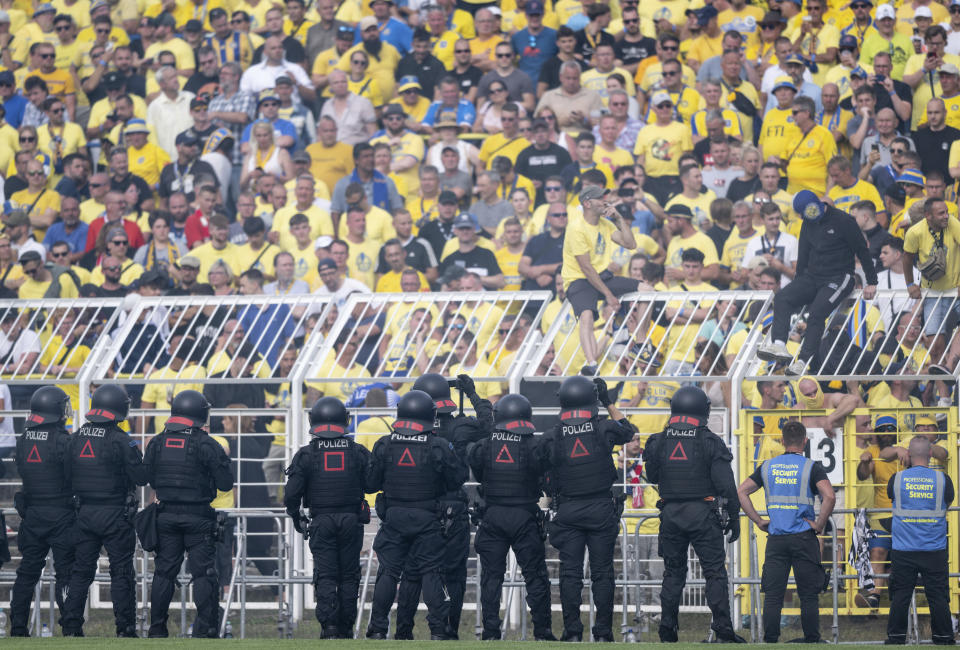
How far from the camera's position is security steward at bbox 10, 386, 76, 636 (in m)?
13.4

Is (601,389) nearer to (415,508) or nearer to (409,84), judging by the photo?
(415,508)

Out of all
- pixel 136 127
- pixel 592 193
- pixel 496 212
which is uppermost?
pixel 136 127

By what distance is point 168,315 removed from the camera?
1552 centimetres

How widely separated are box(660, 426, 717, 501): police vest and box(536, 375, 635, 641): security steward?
36 cm

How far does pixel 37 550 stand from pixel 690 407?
19.3 ft

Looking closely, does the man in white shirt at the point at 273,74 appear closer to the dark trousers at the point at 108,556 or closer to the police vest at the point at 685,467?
the dark trousers at the point at 108,556

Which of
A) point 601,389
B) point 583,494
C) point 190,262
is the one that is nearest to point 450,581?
point 583,494

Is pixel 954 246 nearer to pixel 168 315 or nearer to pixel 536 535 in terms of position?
pixel 536 535

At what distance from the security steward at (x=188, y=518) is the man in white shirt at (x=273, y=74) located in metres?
9.71

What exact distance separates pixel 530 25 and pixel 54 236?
727cm

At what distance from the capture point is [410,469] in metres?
12.6

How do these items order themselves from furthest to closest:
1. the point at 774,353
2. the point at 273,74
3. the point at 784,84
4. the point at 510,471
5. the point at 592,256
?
the point at 273,74
the point at 784,84
the point at 592,256
the point at 774,353
the point at 510,471

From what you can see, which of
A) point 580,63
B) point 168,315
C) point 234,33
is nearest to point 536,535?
point 168,315

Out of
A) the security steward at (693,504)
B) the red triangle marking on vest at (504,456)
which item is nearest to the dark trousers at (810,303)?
the security steward at (693,504)
